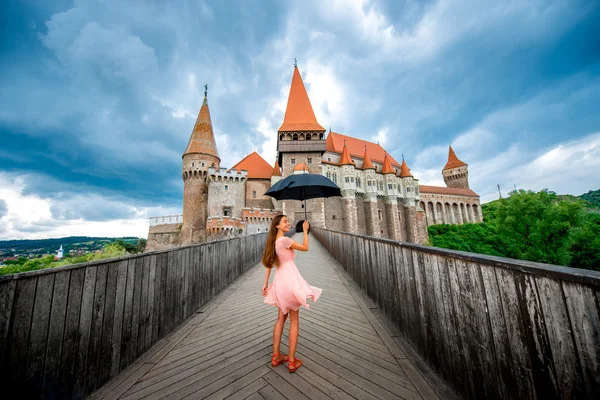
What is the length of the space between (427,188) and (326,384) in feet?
152

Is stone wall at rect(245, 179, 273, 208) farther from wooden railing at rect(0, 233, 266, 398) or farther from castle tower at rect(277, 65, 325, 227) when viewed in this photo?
wooden railing at rect(0, 233, 266, 398)

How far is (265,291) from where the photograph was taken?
2.52 m

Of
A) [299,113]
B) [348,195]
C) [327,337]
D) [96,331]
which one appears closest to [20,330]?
[96,331]

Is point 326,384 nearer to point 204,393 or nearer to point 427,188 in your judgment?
point 204,393

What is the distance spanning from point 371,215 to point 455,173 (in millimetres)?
32383

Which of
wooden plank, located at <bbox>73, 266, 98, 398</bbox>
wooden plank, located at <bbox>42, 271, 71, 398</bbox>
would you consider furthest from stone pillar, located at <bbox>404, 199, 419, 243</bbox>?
wooden plank, located at <bbox>42, 271, 71, 398</bbox>

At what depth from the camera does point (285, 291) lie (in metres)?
2.19

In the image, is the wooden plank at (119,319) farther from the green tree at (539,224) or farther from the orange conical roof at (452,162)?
the orange conical roof at (452,162)

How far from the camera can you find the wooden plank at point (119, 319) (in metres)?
2.22

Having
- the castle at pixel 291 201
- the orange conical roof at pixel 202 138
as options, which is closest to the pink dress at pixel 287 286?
the castle at pixel 291 201

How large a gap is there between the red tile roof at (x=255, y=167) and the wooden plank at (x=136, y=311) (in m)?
27.4

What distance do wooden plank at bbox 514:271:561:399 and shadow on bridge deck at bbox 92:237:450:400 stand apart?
0.93 metres

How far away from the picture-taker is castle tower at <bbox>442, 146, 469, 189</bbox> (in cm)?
4772

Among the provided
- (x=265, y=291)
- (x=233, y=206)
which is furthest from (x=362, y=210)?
(x=265, y=291)
